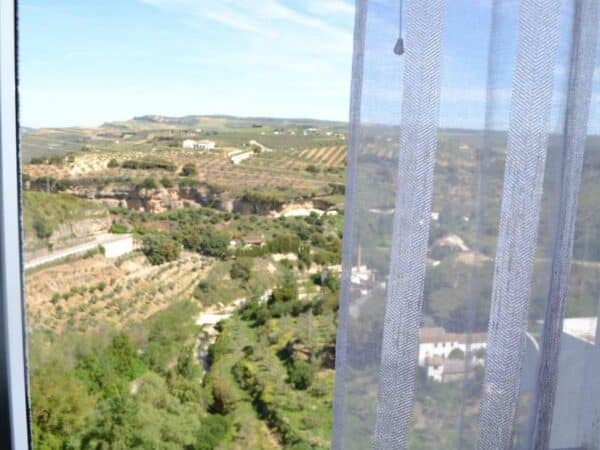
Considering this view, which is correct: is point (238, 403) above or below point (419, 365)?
below

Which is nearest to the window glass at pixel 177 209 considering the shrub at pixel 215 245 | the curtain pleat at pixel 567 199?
the shrub at pixel 215 245

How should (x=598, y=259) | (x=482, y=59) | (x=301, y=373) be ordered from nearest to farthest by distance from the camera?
(x=482, y=59), (x=598, y=259), (x=301, y=373)

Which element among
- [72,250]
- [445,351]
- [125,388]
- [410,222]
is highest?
[410,222]

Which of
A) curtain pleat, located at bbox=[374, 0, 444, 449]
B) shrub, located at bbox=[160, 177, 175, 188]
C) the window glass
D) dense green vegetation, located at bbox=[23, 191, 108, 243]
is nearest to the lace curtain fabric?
curtain pleat, located at bbox=[374, 0, 444, 449]

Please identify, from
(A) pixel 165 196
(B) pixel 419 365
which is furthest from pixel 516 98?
(A) pixel 165 196

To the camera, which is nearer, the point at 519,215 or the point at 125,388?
the point at 519,215

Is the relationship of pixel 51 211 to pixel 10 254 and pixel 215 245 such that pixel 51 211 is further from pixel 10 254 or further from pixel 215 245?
pixel 215 245

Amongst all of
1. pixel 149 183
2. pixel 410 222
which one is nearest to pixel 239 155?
pixel 149 183

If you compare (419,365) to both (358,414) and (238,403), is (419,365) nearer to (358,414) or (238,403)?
(358,414)
